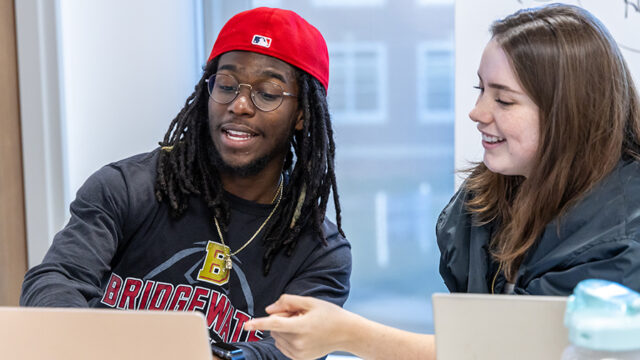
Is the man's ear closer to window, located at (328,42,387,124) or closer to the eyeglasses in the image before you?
the eyeglasses

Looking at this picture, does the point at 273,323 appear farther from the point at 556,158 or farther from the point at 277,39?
the point at 277,39

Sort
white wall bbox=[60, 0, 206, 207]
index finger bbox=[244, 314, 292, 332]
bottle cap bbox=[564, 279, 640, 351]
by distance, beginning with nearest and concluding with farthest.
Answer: bottle cap bbox=[564, 279, 640, 351]
index finger bbox=[244, 314, 292, 332]
white wall bbox=[60, 0, 206, 207]

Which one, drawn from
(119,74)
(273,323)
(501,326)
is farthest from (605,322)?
(119,74)

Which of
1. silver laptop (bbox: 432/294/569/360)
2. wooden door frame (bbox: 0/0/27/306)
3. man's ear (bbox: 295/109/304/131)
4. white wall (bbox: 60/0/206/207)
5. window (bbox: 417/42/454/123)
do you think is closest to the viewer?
silver laptop (bbox: 432/294/569/360)

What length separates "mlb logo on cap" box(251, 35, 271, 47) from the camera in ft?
4.94

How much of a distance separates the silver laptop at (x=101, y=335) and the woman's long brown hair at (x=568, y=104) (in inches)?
26.7

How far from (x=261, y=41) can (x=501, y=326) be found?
935mm

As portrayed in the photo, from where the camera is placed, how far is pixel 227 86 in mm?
1508

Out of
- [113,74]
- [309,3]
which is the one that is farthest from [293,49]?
[309,3]

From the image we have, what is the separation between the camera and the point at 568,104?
3.79 ft

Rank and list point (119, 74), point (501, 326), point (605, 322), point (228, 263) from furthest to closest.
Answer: point (119, 74) < point (228, 263) < point (501, 326) < point (605, 322)

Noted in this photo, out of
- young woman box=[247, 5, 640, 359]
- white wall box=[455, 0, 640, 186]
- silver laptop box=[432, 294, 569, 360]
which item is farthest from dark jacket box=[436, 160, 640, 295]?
white wall box=[455, 0, 640, 186]

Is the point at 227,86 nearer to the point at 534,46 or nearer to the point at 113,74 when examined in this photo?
the point at 534,46

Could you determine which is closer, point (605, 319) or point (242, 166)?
point (605, 319)
